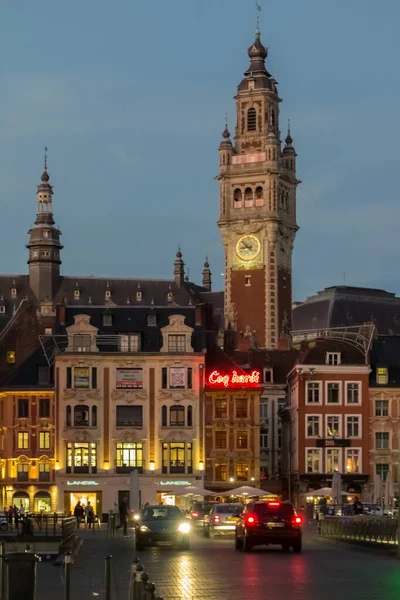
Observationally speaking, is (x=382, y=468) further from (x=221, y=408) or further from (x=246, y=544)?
(x=246, y=544)

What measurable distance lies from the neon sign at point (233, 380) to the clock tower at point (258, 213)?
2392 inches

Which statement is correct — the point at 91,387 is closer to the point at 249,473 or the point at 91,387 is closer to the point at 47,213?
the point at 249,473

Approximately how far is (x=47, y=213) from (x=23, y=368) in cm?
6985

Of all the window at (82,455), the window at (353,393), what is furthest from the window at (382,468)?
the window at (82,455)

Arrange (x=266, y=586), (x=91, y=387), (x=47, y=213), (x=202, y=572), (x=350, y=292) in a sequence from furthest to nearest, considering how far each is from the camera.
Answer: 1. (x=350, y=292)
2. (x=47, y=213)
3. (x=91, y=387)
4. (x=202, y=572)
5. (x=266, y=586)

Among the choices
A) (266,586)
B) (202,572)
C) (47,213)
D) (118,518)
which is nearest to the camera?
(266,586)

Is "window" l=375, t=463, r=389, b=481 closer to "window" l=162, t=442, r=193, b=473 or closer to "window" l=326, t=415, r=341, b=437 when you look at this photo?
"window" l=326, t=415, r=341, b=437

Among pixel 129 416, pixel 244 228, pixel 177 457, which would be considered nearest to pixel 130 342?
pixel 129 416

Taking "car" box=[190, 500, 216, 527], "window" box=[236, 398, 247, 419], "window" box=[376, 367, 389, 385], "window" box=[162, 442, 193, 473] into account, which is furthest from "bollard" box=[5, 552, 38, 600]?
"window" box=[376, 367, 389, 385]

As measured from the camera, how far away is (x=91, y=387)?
10831cm

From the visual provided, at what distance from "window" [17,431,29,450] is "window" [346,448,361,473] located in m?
22.5

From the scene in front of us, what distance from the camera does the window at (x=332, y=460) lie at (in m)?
109

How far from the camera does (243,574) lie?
3541cm

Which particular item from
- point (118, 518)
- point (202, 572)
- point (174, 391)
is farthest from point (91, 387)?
point (202, 572)
